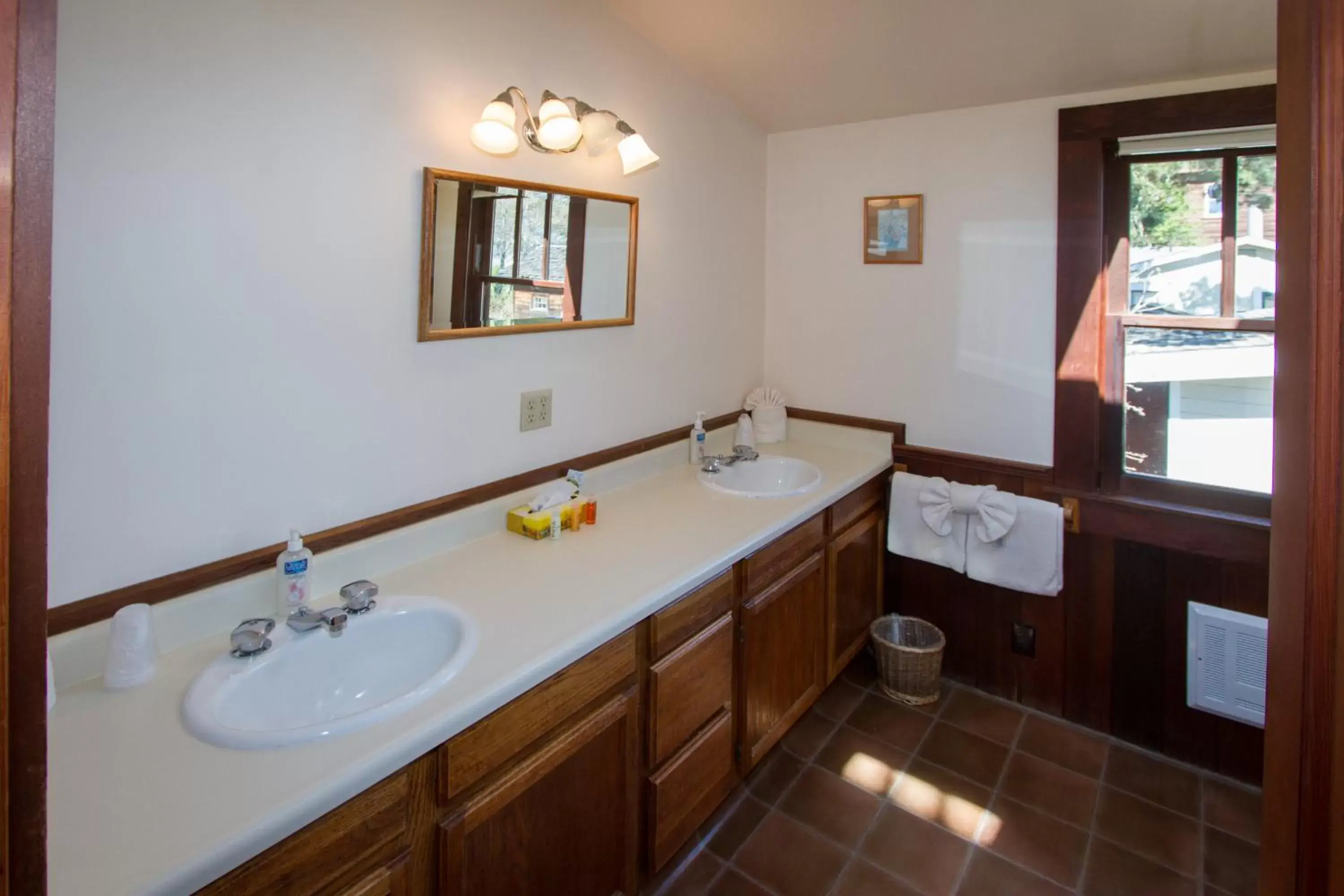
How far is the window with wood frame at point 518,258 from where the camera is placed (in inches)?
68.8

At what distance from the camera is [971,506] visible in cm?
244

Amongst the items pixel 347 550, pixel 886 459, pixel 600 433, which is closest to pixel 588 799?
pixel 347 550

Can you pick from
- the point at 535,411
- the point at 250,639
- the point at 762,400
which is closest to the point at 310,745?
the point at 250,639

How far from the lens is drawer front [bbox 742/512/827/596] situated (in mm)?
1924

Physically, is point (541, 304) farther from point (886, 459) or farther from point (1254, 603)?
point (1254, 603)

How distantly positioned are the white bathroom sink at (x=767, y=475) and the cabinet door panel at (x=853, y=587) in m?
0.25

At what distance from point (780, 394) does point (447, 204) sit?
161 centimetres

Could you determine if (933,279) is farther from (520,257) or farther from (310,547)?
(310,547)

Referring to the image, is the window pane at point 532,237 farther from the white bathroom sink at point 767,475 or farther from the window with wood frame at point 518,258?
the white bathroom sink at point 767,475

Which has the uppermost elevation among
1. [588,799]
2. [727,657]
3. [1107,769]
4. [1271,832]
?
[1271,832]

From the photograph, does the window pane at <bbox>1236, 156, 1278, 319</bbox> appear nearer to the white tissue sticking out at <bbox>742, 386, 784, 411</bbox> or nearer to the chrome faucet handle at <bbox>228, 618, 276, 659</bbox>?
the white tissue sticking out at <bbox>742, 386, 784, 411</bbox>

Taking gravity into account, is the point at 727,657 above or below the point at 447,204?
below

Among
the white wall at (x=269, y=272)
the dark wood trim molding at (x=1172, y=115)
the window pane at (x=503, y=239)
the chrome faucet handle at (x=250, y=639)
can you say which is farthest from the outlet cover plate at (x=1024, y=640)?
the chrome faucet handle at (x=250, y=639)

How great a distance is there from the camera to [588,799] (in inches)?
57.6
